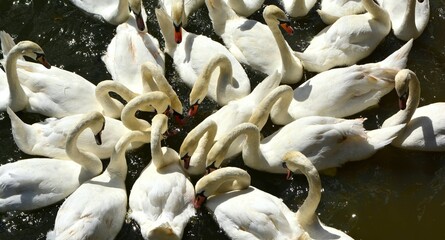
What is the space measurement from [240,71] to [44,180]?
2.77 metres

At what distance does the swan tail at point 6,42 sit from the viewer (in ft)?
29.8

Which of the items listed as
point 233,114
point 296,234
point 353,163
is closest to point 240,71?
point 233,114

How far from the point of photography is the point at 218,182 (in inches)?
302

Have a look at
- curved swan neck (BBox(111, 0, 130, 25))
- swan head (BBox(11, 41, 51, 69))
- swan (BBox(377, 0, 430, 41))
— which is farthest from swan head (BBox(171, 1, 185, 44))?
swan (BBox(377, 0, 430, 41))

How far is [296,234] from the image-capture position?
7461 mm

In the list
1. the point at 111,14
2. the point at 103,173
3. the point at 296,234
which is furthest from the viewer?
the point at 111,14

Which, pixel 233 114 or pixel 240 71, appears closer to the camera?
pixel 233 114

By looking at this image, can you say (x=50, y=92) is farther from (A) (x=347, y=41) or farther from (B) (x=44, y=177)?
(A) (x=347, y=41)

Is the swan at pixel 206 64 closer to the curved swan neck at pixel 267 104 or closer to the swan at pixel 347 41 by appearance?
the curved swan neck at pixel 267 104

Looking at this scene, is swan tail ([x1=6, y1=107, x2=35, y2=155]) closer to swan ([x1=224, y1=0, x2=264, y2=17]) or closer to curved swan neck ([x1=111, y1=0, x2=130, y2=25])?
curved swan neck ([x1=111, y1=0, x2=130, y2=25])

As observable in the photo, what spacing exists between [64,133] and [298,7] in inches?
144

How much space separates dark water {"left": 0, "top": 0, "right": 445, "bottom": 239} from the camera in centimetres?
787

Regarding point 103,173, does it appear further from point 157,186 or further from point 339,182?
point 339,182

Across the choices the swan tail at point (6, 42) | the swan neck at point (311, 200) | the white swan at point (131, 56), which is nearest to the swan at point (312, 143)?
the swan neck at point (311, 200)
